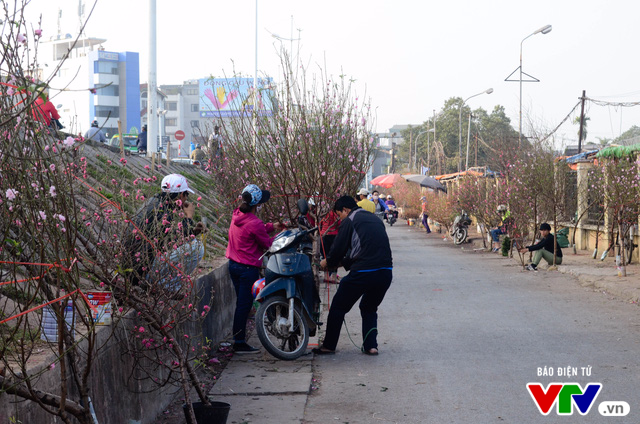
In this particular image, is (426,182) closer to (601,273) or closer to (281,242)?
(601,273)

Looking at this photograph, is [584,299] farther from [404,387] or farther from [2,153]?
[2,153]

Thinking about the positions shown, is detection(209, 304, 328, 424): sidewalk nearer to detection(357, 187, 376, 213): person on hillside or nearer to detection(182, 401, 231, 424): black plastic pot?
detection(182, 401, 231, 424): black plastic pot

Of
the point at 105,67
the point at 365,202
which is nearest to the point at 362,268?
the point at 365,202

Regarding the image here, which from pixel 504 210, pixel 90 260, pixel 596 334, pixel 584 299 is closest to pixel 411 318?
pixel 596 334

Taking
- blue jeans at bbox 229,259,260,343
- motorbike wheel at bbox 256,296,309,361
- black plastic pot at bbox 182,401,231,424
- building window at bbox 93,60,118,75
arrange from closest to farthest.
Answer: black plastic pot at bbox 182,401,231,424 < motorbike wheel at bbox 256,296,309,361 < blue jeans at bbox 229,259,260,343 < building window at bbox 93,60,118,75

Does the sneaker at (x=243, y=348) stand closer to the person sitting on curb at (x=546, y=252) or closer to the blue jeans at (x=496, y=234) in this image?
the person sitting on curb at (x=546, y=252)

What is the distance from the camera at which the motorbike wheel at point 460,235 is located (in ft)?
91.2

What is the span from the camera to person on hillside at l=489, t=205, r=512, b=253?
21.4m

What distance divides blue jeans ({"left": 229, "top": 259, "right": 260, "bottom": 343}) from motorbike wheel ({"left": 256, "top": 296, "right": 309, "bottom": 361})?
45 centimetres

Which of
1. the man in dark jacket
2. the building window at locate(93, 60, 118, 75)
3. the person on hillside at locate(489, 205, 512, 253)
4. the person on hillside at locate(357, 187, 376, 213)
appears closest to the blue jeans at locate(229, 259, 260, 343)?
the man in dark jacket

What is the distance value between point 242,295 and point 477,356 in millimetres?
2603

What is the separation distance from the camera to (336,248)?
8414 millimetres

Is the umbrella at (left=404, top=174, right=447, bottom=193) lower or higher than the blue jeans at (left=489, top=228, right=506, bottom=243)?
higher

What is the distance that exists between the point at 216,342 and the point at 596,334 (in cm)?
452
